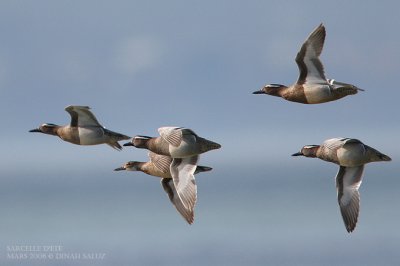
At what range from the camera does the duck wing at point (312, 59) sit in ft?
87.4

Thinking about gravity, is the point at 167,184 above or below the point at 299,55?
below

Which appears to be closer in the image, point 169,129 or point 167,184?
point 169,129

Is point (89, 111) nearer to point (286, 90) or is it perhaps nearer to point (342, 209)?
point (286, 90)

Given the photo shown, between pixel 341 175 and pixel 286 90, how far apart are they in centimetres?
277

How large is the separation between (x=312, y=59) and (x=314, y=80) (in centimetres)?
56

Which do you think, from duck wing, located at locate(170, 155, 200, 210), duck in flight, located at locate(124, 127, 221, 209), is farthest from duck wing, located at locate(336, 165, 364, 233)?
duck wing, located at locate(170, 155, 200, 210)

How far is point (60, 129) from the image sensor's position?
29.7 m

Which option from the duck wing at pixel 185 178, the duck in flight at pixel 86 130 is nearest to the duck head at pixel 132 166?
the duck in flight at pixel 86 130

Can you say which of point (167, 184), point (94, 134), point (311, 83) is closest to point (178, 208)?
point (167, 184)

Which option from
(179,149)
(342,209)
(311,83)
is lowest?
(342,209)

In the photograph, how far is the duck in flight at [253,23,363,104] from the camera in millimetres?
26453

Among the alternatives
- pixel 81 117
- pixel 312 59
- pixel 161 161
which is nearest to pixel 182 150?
pixel 81 117

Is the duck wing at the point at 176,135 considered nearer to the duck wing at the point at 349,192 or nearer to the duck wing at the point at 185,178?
the duck wing at the point at 185,178

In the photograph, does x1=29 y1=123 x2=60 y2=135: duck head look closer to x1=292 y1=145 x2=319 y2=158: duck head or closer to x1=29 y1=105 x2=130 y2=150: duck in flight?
x1=29 y1=105 x2=130 y2=150: duck in flight
